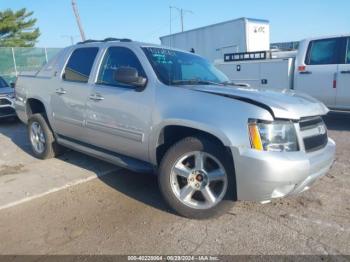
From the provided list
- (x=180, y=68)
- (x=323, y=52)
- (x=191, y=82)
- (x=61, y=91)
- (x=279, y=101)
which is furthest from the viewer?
(x=323, y=52)

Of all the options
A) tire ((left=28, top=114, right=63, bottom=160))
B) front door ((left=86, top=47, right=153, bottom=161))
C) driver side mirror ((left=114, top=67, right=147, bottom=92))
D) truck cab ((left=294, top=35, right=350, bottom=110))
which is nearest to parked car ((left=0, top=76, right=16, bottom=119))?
tire ((left=28, top=114, right=63, bottom=160))

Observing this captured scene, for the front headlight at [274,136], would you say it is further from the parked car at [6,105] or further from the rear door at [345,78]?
the parked car at [6,105]

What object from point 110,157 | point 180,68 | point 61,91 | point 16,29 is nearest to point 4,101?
point 61,91

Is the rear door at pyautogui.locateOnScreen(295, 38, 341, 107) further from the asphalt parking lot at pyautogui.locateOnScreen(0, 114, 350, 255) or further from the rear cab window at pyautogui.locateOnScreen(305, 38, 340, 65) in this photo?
the asphalt parking lot at pyautogui.locateOnScreen(0, 114, 350, 255)

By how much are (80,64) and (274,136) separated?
2.97 meters

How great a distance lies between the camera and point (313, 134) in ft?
10.8

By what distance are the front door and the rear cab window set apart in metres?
5.35

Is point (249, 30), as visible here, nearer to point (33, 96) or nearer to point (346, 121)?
point (346, 121)

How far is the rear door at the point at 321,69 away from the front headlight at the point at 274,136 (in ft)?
17.4

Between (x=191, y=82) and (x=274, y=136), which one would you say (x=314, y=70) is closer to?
(x=191, y=82)

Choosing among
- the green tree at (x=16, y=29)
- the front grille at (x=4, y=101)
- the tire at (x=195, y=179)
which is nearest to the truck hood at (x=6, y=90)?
the front grille at (x=4, y=101)

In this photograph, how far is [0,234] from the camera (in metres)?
3.27

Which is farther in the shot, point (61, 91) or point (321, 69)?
point (321, 69)

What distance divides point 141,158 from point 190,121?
0.91 meters
